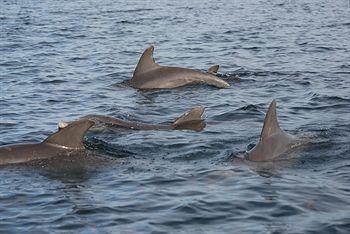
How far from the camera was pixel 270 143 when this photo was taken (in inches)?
441

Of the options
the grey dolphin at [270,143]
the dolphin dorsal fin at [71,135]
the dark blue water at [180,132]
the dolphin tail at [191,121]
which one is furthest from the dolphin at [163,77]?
the dolphin dorsal fin at [71,135]

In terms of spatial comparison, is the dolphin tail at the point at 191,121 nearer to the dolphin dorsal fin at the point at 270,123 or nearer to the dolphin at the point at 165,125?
the dolphin at the point at 165,125

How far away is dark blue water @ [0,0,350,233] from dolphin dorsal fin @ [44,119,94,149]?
0.87 ft

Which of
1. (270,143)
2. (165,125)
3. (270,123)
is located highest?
(270,123)

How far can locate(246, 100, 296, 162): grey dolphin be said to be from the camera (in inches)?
432

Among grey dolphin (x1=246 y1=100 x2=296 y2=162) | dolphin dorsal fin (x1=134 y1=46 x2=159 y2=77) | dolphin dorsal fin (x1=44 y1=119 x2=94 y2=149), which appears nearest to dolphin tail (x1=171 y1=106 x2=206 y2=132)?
grey dolphin (x1=246 y1=100 x2=296 y2=162)

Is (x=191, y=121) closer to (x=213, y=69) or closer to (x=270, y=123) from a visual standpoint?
(x=270, y=123)

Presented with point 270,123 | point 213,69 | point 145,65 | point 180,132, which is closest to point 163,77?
point 145,65

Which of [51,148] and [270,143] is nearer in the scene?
[51,148]

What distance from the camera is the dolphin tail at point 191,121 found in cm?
1326

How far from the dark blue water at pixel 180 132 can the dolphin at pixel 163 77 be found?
0.31m

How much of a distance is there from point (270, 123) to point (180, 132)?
227cm

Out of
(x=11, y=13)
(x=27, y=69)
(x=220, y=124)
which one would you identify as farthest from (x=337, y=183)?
(x=11, y=13)

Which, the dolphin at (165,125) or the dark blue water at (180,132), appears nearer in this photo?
the dark blue water at (180,132)
